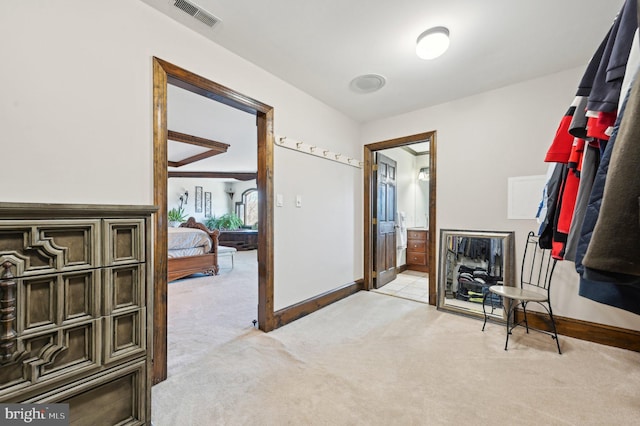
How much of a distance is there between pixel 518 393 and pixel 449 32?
245cm

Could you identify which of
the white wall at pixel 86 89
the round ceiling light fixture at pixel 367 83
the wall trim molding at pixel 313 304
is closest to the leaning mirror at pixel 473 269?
the wall trim molding at pixel 313 304

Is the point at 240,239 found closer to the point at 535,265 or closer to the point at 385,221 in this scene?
the point at 385,221

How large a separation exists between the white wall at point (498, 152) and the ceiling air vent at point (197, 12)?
2.46 meters

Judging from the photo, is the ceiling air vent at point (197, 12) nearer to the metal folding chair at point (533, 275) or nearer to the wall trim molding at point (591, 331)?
the metal folding chair at point (533, 275)

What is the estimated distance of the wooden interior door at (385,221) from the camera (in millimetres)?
3859

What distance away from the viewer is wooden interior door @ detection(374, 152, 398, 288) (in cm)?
386

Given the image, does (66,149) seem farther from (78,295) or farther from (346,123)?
(346,123)

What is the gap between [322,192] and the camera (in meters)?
3.12

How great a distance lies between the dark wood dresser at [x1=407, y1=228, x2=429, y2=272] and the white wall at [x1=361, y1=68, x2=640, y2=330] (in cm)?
190

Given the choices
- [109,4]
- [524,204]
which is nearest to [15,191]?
[109,4]

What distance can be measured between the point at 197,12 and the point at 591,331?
3963 millimetres

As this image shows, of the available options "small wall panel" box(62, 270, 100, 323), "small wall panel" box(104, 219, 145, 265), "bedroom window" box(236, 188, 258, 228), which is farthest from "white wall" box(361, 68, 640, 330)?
"bedroom window" box(236, 188, 258, 228)

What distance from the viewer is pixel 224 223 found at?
9.56 meters

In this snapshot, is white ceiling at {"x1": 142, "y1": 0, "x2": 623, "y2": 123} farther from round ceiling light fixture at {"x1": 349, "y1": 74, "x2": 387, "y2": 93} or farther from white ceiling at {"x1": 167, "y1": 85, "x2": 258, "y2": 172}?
white ceiling at {"x1": 167, "y1": 85, "x2": 258, "y2": 172}
